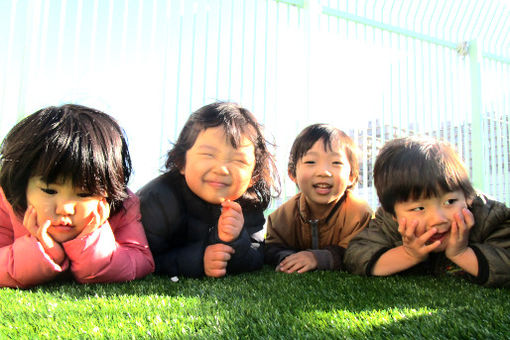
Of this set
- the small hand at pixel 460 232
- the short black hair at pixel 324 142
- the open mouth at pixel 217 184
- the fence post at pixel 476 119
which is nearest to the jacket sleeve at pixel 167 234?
the open mouth at pixel 217 184

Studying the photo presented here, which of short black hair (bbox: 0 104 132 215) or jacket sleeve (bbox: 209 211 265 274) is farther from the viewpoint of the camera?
jacket sleeve (bbox: 209 211 265 274)

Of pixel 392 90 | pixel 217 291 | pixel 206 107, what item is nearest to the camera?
pixel 217 291

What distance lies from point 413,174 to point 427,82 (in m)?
4.75

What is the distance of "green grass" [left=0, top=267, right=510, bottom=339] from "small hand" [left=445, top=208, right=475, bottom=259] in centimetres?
14


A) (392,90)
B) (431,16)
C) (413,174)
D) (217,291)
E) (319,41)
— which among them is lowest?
(217,291)

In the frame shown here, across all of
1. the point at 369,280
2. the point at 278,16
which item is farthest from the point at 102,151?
the point at 278,16

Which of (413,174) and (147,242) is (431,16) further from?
(147,242)

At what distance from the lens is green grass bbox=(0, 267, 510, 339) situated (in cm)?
100

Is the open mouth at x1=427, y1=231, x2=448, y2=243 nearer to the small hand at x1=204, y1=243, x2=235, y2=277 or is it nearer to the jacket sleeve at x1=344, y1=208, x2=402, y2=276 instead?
the jacket sleeve at x1=344, y1=208, x2=402, y2=276

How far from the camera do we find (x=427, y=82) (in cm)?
591

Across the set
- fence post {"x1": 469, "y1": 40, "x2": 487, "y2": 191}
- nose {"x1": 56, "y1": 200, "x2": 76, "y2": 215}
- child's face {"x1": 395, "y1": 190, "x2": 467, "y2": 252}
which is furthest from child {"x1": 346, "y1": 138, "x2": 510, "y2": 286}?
fence post {"x1": 469, "y1": 40, "x2": 487, "y2": 191}

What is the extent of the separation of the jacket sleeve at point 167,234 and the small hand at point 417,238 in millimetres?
893

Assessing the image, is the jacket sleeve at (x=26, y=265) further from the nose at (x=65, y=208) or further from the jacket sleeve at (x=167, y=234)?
the jacket sleeve at (x=167, y=234)

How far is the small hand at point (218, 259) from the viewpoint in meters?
1.83
